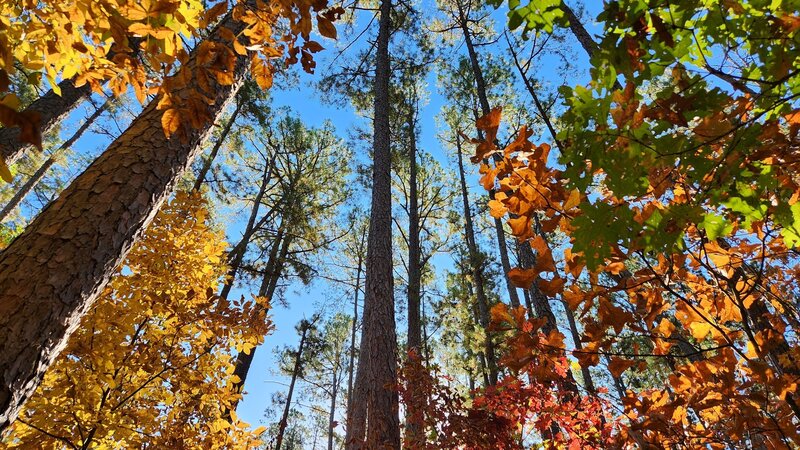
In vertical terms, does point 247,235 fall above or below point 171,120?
above

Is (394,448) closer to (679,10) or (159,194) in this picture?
(159,194)

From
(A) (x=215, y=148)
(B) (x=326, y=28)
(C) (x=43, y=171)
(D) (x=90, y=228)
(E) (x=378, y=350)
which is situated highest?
(C) (x=43, y=171)

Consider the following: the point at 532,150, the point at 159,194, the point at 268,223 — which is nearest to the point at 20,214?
the point at 268,223

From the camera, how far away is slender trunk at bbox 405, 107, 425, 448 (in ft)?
10.4

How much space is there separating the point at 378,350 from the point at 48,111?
5256 millimetres

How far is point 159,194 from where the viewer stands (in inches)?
65.1

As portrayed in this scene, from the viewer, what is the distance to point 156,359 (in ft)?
8.50

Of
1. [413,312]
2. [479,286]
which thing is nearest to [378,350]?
[413,312]

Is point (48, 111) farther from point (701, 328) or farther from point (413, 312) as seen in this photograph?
point (701, 328)

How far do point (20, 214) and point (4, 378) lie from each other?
15566 millimetres

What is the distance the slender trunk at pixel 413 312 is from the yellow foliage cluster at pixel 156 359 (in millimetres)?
1245

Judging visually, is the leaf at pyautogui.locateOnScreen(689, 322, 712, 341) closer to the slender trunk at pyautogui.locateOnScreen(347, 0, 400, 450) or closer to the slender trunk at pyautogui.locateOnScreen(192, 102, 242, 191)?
the slender trunk at pyautogui.locateOnScreen(347, 0, 400, 450)

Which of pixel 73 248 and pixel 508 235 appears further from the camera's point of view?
pixel 508 235

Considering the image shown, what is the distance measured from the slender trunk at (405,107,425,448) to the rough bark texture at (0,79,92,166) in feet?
16.5
